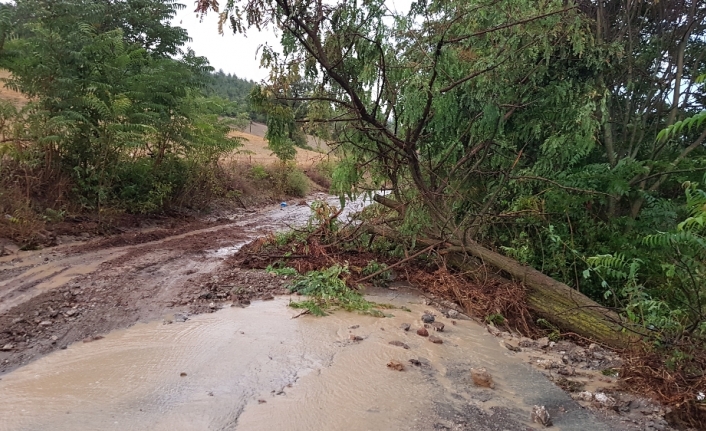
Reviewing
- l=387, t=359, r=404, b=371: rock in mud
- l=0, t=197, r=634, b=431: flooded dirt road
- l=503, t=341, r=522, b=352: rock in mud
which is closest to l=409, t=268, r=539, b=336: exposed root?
l=0, t=197, r=634, b=431: flooded dirt road

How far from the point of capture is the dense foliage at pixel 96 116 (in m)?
7.89

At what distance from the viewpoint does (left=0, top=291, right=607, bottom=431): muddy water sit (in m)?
2.79

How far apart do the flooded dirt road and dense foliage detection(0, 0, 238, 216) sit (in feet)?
10.8

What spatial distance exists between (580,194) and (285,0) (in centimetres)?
446

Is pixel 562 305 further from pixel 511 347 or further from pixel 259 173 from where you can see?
pixel 259 173

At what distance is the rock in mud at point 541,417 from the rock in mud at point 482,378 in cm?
43

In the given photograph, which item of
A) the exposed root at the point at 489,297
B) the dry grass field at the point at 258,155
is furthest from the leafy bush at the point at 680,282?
the dry grass field at the point at 258,155

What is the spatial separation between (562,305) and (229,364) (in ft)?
12.3

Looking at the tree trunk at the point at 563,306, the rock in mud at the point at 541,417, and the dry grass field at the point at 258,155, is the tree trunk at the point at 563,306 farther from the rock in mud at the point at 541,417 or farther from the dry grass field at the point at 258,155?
the dry grass field at the point at 258,155

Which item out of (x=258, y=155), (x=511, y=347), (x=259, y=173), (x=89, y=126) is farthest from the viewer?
(x=258, y=155)

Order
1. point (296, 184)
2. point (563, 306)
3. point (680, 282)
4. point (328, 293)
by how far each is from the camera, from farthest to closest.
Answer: point (296, 184), point (328, 293), point (563, 306), point (680, 282)

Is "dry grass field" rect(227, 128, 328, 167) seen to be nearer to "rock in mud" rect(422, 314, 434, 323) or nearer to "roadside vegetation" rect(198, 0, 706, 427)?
"roadside vegetation" rect(198, 0, 706, 427)

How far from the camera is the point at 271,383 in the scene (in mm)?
3281

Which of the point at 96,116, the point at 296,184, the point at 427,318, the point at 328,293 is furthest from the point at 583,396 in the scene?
the point at 296,184
